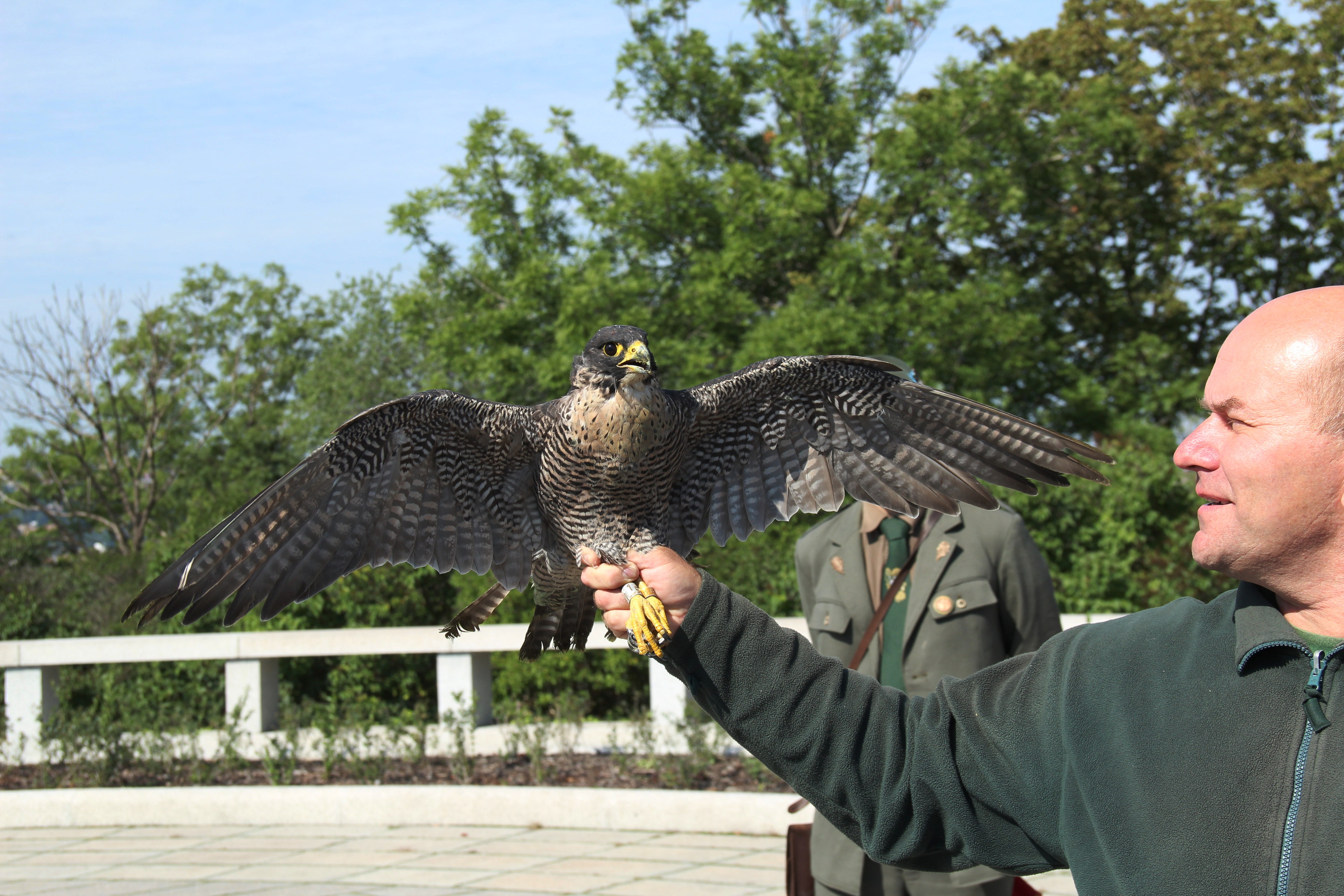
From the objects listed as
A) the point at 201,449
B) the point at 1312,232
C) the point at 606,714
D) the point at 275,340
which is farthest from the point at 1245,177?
the point at 275,340

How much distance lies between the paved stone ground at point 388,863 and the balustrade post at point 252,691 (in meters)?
1.43

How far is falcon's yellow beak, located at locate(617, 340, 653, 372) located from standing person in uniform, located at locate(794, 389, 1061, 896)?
0.88 metres

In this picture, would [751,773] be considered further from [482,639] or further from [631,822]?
[482,639]

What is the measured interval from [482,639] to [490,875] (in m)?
2.20

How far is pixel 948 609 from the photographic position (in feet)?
10.3

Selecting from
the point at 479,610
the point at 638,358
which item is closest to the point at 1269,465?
the point at 638,358

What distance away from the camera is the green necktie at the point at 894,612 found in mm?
3248

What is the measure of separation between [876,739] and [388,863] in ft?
14.0

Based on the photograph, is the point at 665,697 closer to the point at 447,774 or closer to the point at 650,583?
the point at 447,774

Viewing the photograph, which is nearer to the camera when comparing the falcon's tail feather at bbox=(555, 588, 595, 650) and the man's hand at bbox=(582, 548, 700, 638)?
the man's hand at bbox=(582, 548, 700, 638)

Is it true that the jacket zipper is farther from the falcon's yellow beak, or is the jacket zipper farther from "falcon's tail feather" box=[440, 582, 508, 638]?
"falcon's tail feather" box=[440, 582, 508, 638]

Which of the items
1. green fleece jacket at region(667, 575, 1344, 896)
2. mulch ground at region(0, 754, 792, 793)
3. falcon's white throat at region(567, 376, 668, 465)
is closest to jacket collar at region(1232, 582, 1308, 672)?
green fleece jacket at region(667, 575, 1344, 896)

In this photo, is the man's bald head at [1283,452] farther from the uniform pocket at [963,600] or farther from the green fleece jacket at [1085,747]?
the uniform pocket at [963,600]

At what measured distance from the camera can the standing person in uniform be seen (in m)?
3.05
